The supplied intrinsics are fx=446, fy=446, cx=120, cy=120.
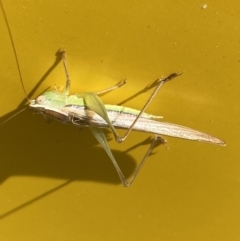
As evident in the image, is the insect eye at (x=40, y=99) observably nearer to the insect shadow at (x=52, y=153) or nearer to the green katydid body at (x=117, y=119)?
the green katydid body at (x=117, y=119)

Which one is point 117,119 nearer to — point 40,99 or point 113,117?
point 113,117

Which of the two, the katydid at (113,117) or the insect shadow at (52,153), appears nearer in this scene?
the katydid at (113,117)

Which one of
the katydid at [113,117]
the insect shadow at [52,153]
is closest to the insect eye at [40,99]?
the katydid at [113,117]

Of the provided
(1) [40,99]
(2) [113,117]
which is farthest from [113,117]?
(1) [40,99]

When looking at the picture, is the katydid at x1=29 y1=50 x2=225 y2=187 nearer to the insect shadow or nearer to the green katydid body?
the green katydid body

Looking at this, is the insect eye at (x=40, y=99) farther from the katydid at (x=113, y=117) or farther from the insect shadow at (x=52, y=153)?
the insect shadow at (x=52, y=153)

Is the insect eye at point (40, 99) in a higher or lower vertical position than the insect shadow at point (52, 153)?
higher

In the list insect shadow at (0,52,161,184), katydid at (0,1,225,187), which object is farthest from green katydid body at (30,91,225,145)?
insect shadow at (0,52,161,184)

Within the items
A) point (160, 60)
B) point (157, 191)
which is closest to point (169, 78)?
point (160, 60)
